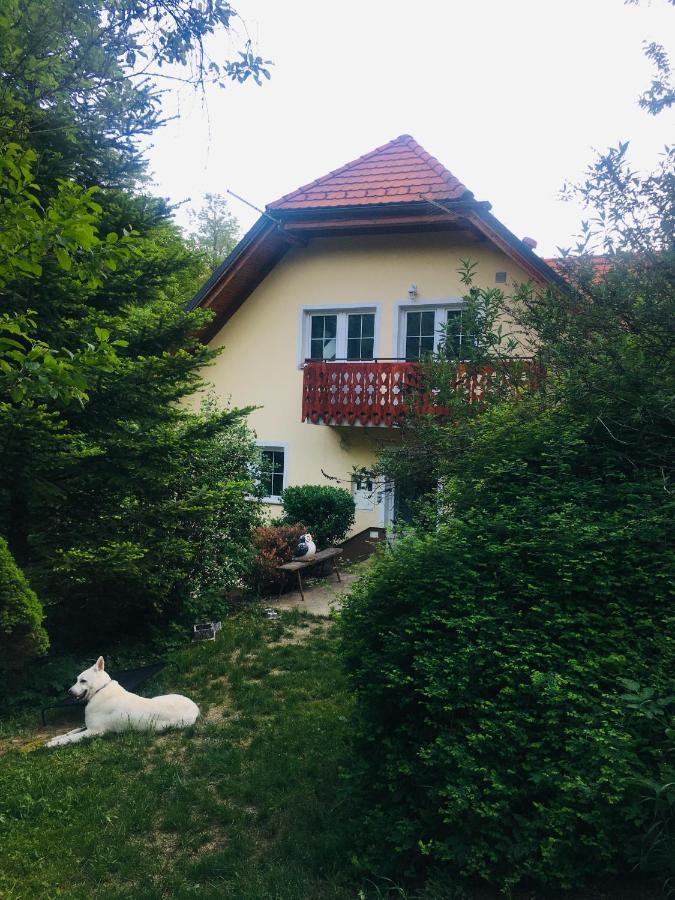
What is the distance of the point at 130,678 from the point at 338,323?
9.60 meters

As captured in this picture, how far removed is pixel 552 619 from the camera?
11.4ft

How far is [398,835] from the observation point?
3.31m

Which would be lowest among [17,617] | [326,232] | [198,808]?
[198,808]

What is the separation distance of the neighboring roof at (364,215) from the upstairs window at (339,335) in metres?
1.63

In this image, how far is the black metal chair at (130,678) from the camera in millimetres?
6250

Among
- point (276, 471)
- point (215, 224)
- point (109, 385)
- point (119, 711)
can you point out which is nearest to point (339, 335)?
point (276, 471)

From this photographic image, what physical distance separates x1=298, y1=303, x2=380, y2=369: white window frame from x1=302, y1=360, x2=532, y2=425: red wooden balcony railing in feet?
2.31

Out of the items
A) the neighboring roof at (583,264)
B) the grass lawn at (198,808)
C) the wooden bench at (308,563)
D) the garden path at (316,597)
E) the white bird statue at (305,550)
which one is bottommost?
the garden path at (316,597)

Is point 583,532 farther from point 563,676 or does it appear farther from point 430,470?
point 430,470

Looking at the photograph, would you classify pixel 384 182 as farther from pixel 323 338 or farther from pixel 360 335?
pixel 323 338

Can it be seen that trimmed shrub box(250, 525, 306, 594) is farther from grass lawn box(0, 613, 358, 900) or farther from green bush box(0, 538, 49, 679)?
green bush box(0, 538, 49, 679)

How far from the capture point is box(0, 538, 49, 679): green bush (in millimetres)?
5906

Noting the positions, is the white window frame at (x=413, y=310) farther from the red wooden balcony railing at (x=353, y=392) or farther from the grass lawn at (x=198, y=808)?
the grass lawn at (x=198, y=808)

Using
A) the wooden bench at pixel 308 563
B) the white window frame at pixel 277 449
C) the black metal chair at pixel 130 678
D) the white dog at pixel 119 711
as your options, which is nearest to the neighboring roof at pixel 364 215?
the white window frame at pixel 277 449
